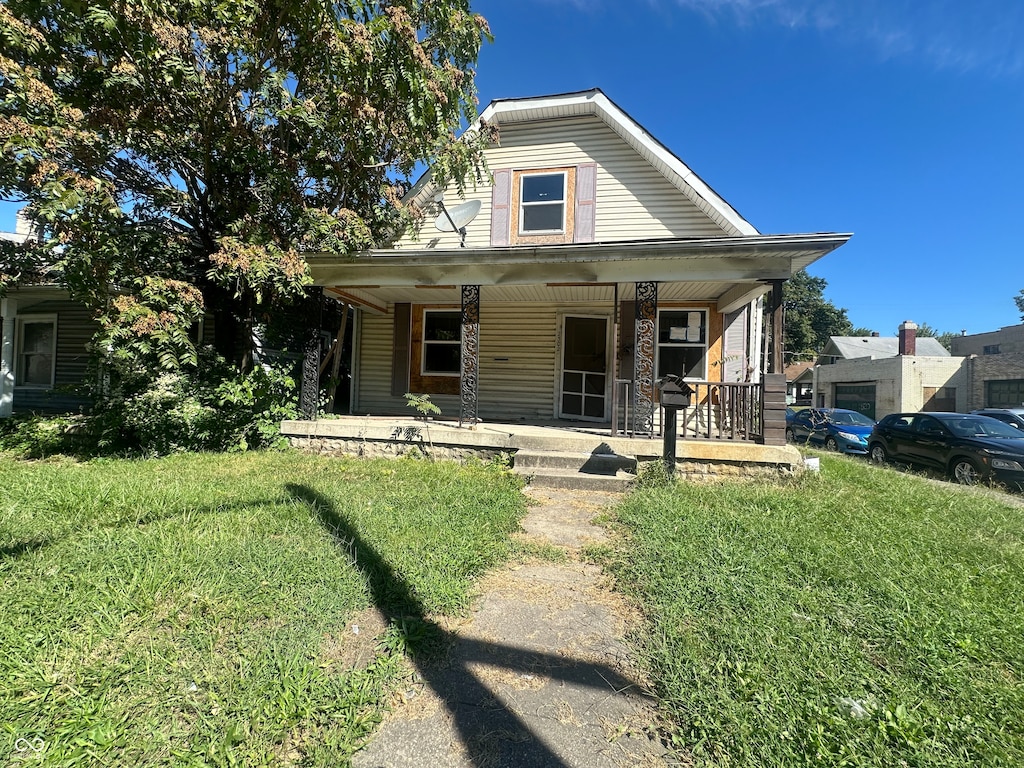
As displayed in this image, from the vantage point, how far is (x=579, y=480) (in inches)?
222


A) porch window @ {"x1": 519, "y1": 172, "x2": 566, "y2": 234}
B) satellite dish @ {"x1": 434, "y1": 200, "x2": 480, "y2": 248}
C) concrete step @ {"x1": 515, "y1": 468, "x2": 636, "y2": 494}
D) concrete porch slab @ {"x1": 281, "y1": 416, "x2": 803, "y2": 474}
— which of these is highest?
porch window @ {"x1": 519, "y1": 172, "x2": 566, "y2": 234}

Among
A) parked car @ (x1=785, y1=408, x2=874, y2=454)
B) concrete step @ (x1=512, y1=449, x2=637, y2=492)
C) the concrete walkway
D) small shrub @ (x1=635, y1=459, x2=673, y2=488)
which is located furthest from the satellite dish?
parked car @ (x1=785, y1=408, x2=874, y2=454)

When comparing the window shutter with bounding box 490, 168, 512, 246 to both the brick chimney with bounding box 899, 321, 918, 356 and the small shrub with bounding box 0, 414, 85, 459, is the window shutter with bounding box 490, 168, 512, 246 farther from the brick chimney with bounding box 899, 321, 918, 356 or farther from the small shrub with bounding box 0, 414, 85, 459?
the brick chimney with bounding box 899, 321, 918, 356

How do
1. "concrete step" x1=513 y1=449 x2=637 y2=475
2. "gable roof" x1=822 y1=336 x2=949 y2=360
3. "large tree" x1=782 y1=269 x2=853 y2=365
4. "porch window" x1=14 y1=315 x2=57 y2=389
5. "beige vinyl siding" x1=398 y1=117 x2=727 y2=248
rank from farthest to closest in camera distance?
"large tree" x1=782 y1=269 x2=853 y2=365 < "gable roof" x1=822 y1=336 x2=949 y2=360 < "porch window" x1=14 y1=315 x2=57 y2=389 < "beige vinyl siding" x1=398 y1=117 x2=727 y2=248 < "concrete step" x1=513 y1=449 x2=637 y2=475

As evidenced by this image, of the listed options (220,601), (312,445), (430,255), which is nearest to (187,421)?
(312,445)

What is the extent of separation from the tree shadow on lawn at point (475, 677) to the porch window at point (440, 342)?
6341 millimetres

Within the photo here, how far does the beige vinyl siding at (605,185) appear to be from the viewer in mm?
8539

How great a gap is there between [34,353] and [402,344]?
11085 mm

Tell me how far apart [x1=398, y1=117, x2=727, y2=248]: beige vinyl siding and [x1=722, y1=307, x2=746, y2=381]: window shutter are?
64.6 inches

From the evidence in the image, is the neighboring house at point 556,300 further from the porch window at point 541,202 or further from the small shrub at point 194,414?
the small shrub at point 194,414

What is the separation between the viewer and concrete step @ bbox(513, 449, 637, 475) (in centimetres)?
588

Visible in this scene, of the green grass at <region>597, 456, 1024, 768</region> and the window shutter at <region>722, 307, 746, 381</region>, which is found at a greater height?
the window shutter at <region>722, 307, 746, 381</region>

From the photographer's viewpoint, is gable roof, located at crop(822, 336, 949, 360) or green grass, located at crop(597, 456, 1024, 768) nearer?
green grass, located at crop(597, 456, 1024, 768)

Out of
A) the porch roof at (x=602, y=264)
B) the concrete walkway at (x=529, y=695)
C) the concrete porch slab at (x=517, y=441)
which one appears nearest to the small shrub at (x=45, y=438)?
the concrete porch slab at (x=517, y=441)
